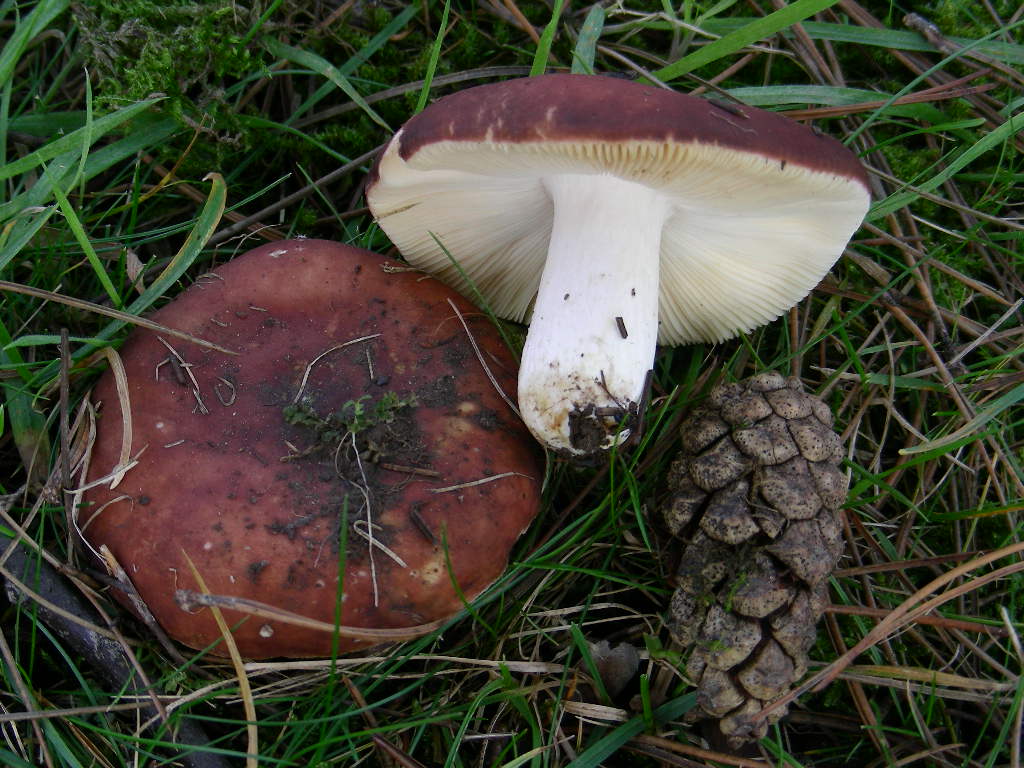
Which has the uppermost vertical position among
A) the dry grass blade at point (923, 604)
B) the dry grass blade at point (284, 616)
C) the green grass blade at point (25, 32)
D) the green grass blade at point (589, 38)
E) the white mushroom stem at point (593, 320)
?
the green grass blade at point (589, 38)

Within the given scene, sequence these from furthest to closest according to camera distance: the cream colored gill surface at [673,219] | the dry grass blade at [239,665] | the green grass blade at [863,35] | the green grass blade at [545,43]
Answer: the green grass blade at [863,35]
the green grass blade at [545,43]
the dry grass blade at [239,665]
the cream colored gill surface at [673,219]

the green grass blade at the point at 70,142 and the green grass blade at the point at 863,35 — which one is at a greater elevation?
the green grass blade at the point at 863,35

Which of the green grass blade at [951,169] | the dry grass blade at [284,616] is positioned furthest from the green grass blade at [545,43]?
the dry grass blade at [284,616]

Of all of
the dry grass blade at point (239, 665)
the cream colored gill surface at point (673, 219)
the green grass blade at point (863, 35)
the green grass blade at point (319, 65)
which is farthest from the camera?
the green grass blade at point (863, 35)

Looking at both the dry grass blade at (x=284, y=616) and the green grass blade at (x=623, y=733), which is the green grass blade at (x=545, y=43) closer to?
the dry grass blade at (x=284, y=616)

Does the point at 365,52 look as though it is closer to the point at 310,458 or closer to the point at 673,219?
the point at 673,219

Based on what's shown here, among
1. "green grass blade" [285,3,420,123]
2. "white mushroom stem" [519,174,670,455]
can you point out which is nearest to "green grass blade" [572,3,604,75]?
"green grass blade" [285,3,420,123]

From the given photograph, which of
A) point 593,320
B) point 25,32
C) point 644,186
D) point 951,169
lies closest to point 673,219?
point 644,186

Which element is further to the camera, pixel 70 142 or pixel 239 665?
pixel 70 142

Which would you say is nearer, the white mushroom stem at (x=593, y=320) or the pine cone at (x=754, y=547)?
the pine cone at (x=754, y=547)
